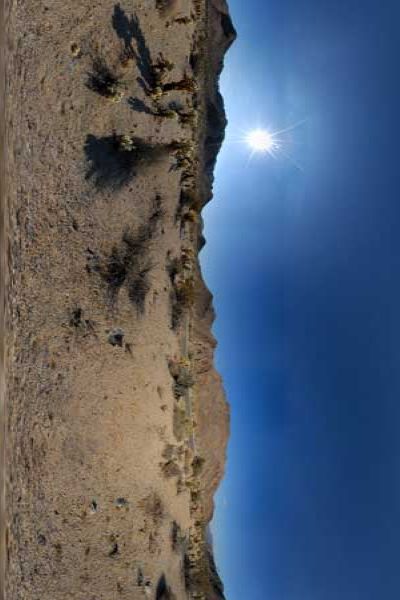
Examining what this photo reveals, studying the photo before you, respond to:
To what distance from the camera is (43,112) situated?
7.28m

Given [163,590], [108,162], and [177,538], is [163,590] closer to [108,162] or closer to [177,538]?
[177,538]

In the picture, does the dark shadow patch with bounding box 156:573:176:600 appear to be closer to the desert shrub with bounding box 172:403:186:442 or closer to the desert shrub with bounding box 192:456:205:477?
the desert shrub with bounding box 192:456:205:477

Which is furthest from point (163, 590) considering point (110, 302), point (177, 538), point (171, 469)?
point (110, 302)

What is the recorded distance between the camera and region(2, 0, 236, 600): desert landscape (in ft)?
22.6

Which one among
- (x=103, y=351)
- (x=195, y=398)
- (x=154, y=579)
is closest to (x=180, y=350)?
(x=195, y=398)

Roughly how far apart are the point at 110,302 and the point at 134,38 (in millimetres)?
3627

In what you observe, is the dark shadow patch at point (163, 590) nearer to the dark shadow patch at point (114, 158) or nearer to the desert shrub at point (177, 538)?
the desert shrub at point (177, 538)

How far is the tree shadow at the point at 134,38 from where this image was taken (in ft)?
28.4

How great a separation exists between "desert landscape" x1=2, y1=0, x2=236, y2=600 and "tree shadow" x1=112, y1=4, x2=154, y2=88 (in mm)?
27

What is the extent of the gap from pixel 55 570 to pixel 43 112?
4933 millimetres

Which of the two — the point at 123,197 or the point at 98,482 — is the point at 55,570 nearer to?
the point at 98,482

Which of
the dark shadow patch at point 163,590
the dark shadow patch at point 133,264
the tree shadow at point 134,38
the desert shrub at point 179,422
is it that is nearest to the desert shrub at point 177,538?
the dark shadow patch at point 163,590

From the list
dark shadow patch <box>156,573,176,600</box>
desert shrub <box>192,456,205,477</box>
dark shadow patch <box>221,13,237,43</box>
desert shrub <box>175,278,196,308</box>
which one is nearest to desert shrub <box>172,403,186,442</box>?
desert shrub <box>192,456,205,477</box>

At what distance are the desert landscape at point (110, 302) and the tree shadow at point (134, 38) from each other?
27 millimetres
